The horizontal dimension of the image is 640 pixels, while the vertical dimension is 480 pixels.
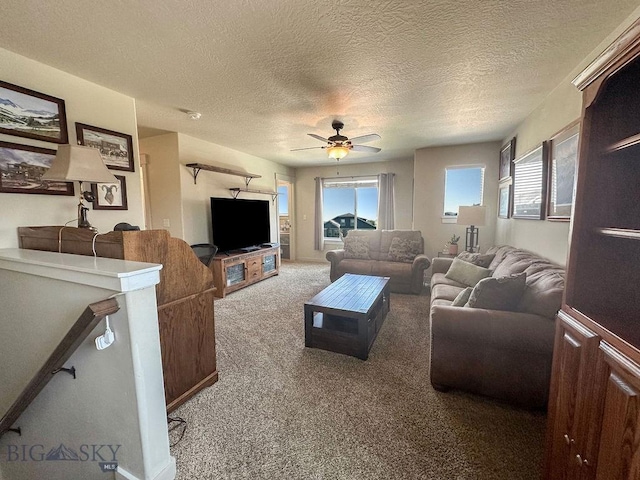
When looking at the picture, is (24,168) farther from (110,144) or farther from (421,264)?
(421,264)

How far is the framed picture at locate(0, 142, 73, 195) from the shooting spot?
75.6 inches

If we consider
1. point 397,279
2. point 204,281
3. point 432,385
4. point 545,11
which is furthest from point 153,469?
point 397,279

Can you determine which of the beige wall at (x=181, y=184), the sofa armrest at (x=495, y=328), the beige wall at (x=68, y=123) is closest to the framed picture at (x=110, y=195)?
the beige wall at (x=68, y=123)

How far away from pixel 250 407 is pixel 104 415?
83 cm

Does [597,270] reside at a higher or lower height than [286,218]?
lower

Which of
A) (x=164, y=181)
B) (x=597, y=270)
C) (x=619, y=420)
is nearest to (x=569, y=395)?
(x=619, y=420)

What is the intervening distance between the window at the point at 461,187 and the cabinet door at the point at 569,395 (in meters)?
4.23

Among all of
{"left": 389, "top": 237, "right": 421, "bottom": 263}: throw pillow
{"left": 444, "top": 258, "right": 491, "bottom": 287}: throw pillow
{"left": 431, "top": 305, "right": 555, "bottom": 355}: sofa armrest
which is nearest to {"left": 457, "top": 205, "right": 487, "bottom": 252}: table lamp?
{"left": 389, "top": 237, "right": 421, "bottom": 263}: throw pillow

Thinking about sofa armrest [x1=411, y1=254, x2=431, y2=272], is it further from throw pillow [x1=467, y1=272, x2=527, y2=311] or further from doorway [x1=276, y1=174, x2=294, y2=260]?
doorway [x1=276, y1=174, x2=294, y2=260]

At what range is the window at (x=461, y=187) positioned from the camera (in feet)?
Answer: 16.0

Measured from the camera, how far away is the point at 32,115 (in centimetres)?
204

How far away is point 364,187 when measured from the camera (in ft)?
21.9

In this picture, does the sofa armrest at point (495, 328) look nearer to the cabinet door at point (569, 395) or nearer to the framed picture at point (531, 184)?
the cabinet door at point (569, 395)

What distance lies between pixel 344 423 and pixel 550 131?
3.27m
